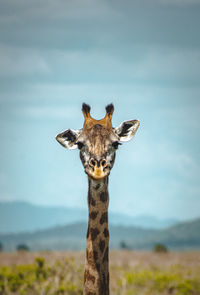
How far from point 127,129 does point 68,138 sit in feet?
4.95

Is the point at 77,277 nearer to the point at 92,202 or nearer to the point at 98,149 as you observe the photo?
the point at 92,202

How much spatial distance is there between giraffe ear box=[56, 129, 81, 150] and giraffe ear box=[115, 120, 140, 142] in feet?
3.40

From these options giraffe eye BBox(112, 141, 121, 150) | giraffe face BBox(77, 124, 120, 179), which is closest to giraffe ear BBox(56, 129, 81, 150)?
giraffe face BBox(77, 124, 120, 179)

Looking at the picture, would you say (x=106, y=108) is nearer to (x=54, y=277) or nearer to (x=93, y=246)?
(x=93, y=246)

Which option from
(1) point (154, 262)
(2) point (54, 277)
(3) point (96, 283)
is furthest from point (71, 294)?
(1) point (154, 262)

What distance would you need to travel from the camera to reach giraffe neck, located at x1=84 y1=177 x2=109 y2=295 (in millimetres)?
11477

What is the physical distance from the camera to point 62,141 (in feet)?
40.6

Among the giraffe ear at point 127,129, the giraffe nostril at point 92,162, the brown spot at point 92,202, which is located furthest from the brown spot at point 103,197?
the giraffe ear at point 127,129

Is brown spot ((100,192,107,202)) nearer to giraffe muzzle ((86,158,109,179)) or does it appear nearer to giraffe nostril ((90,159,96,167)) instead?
giraffe muzzle ((86,158,109,179))

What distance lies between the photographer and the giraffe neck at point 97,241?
11477 millimetres

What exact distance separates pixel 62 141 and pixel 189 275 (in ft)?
70.4

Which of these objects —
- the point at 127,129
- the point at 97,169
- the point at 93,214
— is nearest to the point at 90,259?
the point at 93,214

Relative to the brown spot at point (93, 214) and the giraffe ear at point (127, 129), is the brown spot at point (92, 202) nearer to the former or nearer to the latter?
the brown spot at point (93, 214)

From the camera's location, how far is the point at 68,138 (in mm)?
12414
